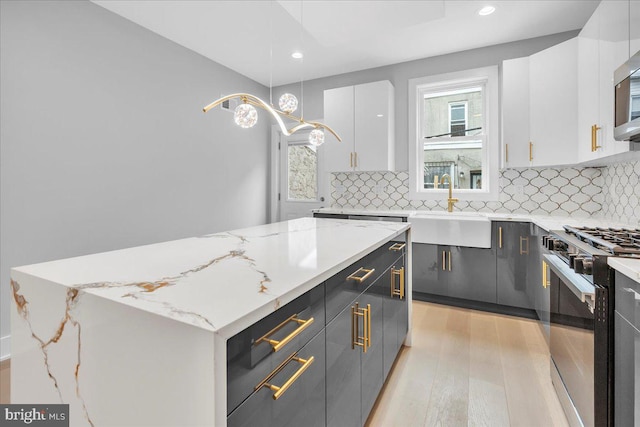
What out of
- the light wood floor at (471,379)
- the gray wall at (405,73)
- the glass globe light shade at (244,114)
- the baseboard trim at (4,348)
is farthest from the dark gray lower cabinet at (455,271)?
the baseboard trim at (4,348)

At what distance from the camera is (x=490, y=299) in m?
2.96

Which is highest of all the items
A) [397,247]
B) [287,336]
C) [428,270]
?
[397,247]

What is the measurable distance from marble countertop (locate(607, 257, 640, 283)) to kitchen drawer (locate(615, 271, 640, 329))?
3cm

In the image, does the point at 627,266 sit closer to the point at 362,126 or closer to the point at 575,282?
the point at 575,282

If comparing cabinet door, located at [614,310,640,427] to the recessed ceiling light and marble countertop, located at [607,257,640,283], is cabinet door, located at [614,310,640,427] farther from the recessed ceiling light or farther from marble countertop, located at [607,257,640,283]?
the recessed ceiling light

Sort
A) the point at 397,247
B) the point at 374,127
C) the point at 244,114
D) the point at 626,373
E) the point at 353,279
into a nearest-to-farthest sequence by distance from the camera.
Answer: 1. the point at 626,373
2. the point at 353,279
3. the point at 244,114
4. the point at 397,247
5. the point at 374,127

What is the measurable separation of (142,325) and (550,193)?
3.65 meters

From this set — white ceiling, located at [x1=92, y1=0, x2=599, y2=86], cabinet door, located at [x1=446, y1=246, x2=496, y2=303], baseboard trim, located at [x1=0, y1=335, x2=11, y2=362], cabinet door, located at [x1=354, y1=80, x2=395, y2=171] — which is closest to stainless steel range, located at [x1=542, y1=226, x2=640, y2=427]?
cabinet door, located at [x1=446, y1=246, x2=496, y2=303]

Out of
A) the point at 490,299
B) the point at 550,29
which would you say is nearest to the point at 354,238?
the point at 490,299

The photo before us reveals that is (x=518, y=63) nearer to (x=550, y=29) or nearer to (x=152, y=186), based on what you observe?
(x=550, y=29)

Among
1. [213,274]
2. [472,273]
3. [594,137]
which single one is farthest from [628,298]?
[472,273]

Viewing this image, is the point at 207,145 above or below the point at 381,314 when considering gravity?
above

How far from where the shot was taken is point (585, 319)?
1307mm

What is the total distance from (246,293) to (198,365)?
0.22 metres
